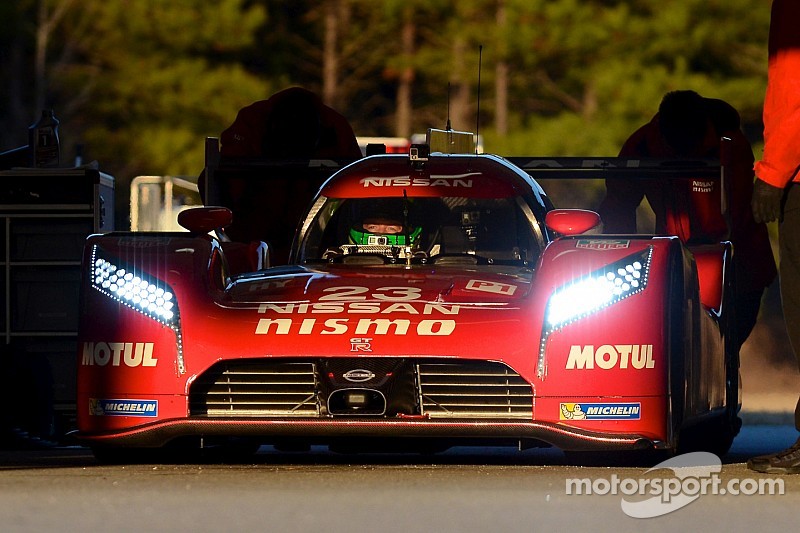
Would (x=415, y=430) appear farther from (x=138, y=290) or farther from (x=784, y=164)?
(x=784, y=164)

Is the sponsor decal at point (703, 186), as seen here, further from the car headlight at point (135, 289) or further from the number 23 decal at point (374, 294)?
the car headlight at point (135, 289)

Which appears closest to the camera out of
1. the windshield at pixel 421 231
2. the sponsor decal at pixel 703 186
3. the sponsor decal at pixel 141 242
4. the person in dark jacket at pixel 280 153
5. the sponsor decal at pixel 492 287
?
the sponsor decal at pixel 492 287

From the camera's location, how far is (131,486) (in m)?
6.78

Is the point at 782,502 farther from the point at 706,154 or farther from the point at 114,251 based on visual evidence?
the point at 706,154

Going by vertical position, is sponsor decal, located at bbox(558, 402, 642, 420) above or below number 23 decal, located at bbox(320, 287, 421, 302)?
below

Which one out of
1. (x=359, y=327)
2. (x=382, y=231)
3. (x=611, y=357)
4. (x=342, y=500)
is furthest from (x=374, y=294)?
(x=342, y=500)

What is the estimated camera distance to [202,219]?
8.34 meters

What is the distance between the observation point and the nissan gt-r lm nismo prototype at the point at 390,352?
24.3ft

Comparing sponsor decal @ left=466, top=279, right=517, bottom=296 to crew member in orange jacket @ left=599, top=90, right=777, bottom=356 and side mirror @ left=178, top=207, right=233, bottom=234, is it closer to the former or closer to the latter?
side mirror @ left=178, top=207, right=233, bottom=234

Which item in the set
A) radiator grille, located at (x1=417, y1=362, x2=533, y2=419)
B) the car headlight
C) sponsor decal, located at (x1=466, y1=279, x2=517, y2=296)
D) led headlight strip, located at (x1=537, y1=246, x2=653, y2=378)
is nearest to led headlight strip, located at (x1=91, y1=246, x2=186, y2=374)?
the car headlight

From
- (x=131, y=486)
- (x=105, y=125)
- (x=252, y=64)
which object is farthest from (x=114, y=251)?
(x=252, y=64)

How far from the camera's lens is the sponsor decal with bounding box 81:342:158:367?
7.62 meters

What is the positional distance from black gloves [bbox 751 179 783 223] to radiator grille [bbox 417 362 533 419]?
3.78 ft

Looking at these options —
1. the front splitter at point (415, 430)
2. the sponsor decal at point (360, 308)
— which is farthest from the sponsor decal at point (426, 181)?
the front splitter at point (415, 430)
